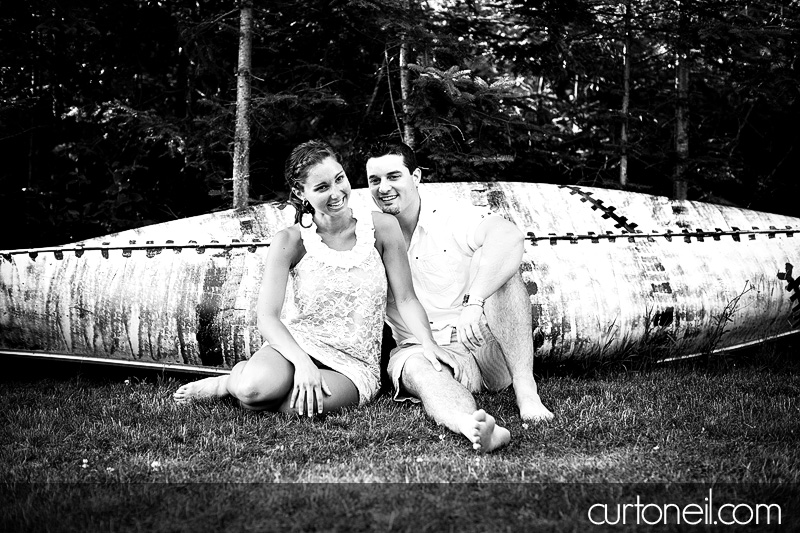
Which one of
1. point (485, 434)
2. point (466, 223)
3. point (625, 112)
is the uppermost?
point (625, 112)

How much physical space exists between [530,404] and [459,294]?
1.83ft

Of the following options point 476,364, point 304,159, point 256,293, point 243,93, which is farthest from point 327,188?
point 243,93

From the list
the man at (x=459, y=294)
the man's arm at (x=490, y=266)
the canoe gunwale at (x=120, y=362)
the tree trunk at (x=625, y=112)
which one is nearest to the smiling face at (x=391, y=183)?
the man at (x=459, y=294)

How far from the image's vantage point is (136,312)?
136 inches

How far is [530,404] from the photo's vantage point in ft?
9.00

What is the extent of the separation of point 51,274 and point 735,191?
537cm

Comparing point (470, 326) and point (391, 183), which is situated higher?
point (391, 183)

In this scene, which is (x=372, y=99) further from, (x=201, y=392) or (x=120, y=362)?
(x=201, y=392)

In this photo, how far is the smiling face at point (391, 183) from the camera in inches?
117

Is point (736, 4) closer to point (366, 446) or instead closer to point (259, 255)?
point (259, 255)

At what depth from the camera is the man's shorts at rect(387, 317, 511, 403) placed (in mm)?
2875

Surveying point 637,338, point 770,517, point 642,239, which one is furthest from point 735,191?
point 770,517

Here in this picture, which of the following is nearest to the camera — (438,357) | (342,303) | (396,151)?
(438,357)

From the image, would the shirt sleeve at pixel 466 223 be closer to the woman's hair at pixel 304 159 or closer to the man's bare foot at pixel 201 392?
the woman's hair at pixel 304 159
